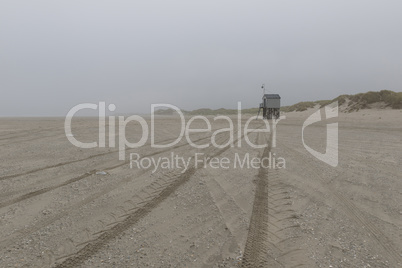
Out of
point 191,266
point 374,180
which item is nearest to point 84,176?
point 191,266

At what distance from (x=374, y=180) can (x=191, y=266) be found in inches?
198

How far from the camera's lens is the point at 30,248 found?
9.60 ft

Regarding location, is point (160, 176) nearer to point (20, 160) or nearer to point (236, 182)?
point (236, 182)
